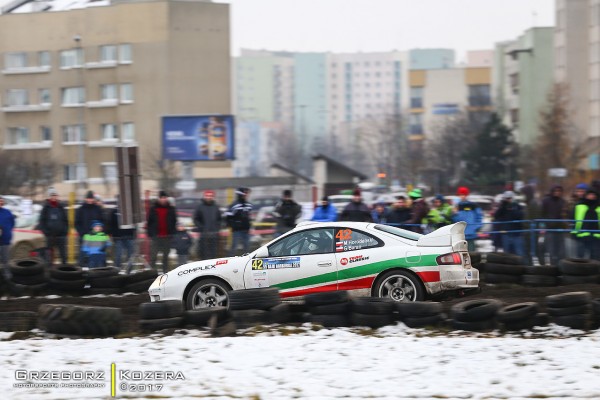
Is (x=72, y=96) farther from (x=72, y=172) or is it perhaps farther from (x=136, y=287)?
(x=136, y=287)

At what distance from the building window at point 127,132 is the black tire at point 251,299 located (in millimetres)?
53759

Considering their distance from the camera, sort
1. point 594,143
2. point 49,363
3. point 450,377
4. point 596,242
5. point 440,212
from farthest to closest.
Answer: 1. point 594,143
2. point 440,212
3. point 596,242
4. point 49,363
5. point 450,377

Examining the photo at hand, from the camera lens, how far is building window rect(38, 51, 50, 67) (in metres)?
64.6

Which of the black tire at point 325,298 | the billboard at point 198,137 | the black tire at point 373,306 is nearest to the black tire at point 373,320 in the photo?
the black tire at point 373,306

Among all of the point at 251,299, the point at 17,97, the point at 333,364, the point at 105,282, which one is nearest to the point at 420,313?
the point at 333,364

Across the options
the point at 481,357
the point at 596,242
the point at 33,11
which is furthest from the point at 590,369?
the point at 33,11

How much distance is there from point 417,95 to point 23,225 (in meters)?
105

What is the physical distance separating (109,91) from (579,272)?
53642 millimetres

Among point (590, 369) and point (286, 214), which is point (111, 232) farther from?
point (590, 369)

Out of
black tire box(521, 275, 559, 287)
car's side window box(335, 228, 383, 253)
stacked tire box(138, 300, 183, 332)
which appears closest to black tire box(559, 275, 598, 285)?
black tire box(521, 275, 559, 287)

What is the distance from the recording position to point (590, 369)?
8938 mm

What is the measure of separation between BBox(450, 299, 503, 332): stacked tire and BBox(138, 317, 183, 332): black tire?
3.33m

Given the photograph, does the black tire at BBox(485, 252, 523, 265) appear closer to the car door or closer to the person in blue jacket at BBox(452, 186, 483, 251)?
the person in blue jacket at BBox(452, 186, 483, 251)

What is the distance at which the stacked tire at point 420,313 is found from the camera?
10953 millimetres
